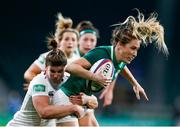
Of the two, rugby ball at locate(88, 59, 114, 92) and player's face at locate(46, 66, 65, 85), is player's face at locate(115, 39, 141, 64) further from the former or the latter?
player's face at locate(46, 66, 65, 85)

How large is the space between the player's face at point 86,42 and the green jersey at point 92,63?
1937 mm

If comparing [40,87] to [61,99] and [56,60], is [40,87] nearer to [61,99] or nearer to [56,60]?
[56,60]

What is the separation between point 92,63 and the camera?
6113 mm

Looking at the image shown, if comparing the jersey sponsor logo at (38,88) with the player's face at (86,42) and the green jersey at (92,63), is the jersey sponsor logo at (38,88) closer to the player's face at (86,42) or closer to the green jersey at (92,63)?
the green jersey at (92,63)

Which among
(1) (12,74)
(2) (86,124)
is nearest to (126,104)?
(1) (12,74)

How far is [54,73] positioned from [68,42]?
238 cm

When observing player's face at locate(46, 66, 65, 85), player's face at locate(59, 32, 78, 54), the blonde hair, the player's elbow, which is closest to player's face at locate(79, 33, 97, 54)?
player's face at locate(59, 32, 78, 54)

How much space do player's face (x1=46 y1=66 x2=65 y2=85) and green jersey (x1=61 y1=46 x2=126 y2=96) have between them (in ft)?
0.96

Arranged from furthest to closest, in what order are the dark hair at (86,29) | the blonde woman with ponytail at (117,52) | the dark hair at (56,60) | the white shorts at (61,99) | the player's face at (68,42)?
the dark hair at (86,29), the player's face at (68,42), the white shorts at (61,99), the blonde woman with ponytail at (117,52), the dark hair at (56,60)

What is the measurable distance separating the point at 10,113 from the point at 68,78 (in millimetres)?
6998

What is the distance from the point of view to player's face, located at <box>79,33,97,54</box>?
8.33 meters

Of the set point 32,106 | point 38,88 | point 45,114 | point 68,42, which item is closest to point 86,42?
point 68,42

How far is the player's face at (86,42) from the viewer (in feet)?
27.3

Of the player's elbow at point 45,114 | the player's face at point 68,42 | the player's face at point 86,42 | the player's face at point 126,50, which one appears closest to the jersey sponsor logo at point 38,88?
the player's elbow at point 45,114
